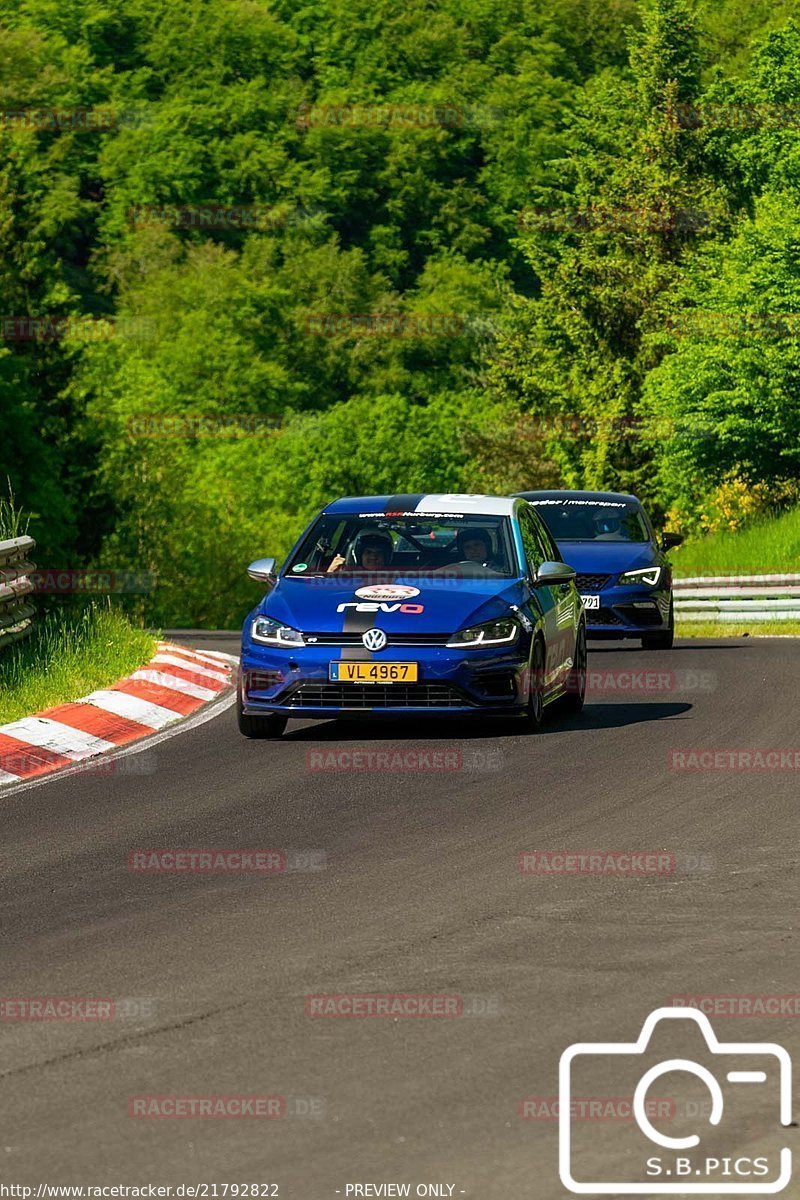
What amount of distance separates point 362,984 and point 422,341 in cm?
10463

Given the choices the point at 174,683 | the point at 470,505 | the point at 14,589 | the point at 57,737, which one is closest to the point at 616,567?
the point at 174,683

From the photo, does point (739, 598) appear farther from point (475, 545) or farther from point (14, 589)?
point (475, 545)

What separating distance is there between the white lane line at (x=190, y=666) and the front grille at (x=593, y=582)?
19.9 ft

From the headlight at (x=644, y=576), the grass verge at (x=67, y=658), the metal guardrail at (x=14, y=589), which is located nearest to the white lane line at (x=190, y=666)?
the grass verge at (x=67, y=658)

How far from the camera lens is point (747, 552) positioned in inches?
1642

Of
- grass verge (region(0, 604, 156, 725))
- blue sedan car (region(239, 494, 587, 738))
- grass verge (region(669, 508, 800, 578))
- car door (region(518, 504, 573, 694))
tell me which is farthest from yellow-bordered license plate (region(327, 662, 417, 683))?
grass verge (region(669, 508, 800, 578))

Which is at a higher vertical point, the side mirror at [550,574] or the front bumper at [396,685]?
the side mirror at [550,574]

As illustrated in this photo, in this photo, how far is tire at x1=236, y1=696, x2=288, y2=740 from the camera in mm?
13758

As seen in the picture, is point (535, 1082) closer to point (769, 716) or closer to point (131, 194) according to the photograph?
point (769, 716)

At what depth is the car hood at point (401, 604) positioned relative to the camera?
44.4 ft

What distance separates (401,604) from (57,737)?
2.29 m

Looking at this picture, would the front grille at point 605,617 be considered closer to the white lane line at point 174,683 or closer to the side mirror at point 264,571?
the white lane line at point 174,683

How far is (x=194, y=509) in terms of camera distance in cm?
9450

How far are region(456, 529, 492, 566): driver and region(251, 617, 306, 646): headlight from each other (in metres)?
1.55
